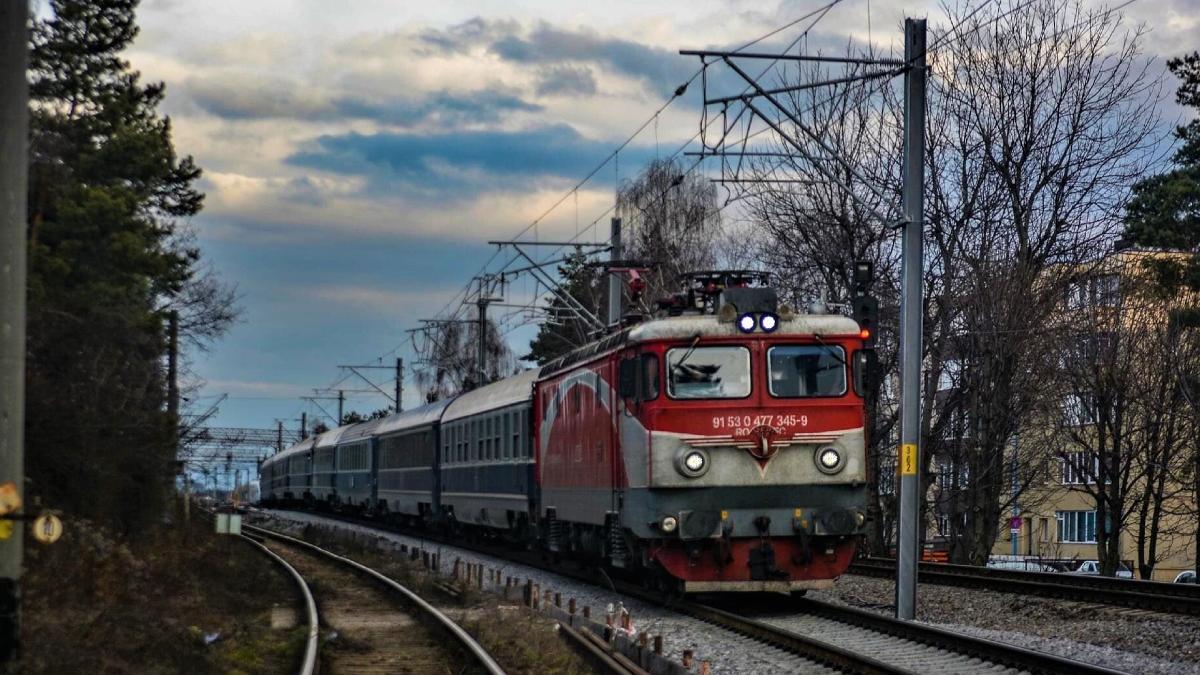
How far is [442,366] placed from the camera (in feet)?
221

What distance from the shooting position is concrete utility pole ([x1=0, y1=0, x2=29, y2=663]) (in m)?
8.06

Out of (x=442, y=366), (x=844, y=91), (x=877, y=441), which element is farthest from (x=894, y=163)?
(x=442, y=366)

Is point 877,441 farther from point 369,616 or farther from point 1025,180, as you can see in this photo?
point 369,616

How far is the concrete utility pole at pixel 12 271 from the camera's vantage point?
8.06 meters

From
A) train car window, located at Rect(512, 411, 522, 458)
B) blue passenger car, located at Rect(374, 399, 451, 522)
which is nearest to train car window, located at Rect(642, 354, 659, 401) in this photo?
train car window, located at Rect(512, 411, 522, 458)

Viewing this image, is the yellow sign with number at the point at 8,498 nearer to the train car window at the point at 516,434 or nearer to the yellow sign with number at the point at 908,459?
the yellow sign with number at the point at 908,459

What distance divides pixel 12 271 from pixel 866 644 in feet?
28.5

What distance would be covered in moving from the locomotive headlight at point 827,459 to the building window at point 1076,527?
52.7 meters

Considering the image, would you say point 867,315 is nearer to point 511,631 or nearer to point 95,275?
point 511,631

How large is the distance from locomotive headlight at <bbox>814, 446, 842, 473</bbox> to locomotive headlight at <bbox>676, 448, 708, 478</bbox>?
1302mm

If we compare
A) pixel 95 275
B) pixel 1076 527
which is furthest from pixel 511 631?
pixel 1076 527

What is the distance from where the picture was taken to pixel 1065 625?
15.2 m

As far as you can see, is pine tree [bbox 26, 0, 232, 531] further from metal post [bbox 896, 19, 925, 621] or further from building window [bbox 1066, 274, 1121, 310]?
building window [bbox 1066, 274, 1121, 310]

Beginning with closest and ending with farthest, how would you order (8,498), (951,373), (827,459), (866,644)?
(8,498), (866,644), (827,459), (951,373)
